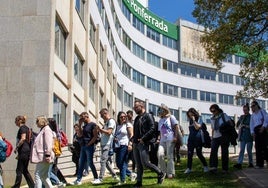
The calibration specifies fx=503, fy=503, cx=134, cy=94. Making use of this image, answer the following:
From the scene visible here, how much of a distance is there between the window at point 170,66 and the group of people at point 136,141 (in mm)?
53050

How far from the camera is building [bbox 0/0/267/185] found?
17.8m

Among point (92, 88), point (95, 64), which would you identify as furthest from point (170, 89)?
point (95, 64)

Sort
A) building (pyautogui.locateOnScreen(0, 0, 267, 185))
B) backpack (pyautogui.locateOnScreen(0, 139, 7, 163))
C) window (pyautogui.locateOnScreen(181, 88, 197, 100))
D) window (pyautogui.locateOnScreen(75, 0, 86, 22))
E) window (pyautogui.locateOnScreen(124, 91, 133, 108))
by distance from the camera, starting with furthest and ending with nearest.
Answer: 1. window (pyautogui.locateOnScreen(181, 88, 197, 100))
2. window (pyautogui.locateOnScreen(124, 91, 133, 108))
3. window (pyautogui.locateOnScreen(75, 0, 86, 22))
4. building (pyautogui.locateOnScreen(0, 0, 267, 185))
5. backpack (pyautogui.locateOnScreen(0, 139, 7, 163))

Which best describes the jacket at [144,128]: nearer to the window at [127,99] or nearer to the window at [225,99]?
the window at [127,99]

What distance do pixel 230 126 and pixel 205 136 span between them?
1.19 meters

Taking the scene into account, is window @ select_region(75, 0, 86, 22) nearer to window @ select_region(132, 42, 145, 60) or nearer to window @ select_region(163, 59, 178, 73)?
window @ select_region(132, 42, 145, 60)

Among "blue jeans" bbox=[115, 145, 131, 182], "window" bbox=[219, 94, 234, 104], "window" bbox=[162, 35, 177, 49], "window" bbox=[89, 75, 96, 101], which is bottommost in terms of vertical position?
"blue jeans" bbox=[115, 145, 131, 182]

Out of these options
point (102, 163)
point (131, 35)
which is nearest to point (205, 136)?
Answer: point (102, 163)

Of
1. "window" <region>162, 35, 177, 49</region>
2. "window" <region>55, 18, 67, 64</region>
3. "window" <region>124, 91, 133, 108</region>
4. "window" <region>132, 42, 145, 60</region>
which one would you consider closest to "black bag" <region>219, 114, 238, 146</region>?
"window" <region>55, 18, 67, 64</region>

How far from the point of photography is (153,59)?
6538 centimetres

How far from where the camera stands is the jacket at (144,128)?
10961mm

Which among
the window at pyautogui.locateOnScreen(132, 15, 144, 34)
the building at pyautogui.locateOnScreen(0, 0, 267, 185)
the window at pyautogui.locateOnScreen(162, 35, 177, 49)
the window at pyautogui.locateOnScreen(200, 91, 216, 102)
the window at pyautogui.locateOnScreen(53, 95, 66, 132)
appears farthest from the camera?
the window at pyautogui.locateOnScreen(200, 91, 216, 102)

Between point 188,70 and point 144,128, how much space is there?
61190mm

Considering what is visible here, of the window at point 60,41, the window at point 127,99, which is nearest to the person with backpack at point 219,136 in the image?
the window at point 60,41
